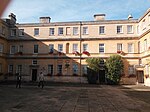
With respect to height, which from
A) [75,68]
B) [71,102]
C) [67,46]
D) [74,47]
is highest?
[67,46]

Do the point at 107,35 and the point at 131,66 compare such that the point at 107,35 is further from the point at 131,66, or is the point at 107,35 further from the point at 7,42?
the point at 7,42

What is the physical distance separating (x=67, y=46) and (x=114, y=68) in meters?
11.0

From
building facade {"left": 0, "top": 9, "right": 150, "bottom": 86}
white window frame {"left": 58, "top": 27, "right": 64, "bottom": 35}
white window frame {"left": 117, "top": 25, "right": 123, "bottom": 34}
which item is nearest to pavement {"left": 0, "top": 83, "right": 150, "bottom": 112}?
building facade {"left": 0, "top": 9, "right": 150, "bottom": 86}

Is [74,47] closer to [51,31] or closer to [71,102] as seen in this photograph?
[51,31]

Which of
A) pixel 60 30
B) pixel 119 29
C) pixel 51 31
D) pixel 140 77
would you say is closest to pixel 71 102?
pixel 140 77

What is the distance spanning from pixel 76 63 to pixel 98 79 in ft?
17.9

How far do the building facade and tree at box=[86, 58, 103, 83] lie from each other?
6.27 ft

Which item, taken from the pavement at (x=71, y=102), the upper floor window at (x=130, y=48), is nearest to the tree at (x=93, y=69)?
the upper floor window at (x=130, y=48)

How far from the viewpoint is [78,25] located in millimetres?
44531

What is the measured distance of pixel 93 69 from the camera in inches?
1597

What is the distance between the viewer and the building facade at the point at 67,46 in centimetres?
4181

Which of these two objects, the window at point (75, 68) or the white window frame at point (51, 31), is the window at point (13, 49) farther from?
the window at point (75, 68)

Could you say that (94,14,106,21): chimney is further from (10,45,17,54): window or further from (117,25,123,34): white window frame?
(10,45,17,54): window

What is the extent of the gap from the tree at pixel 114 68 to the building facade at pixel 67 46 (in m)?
1.77
